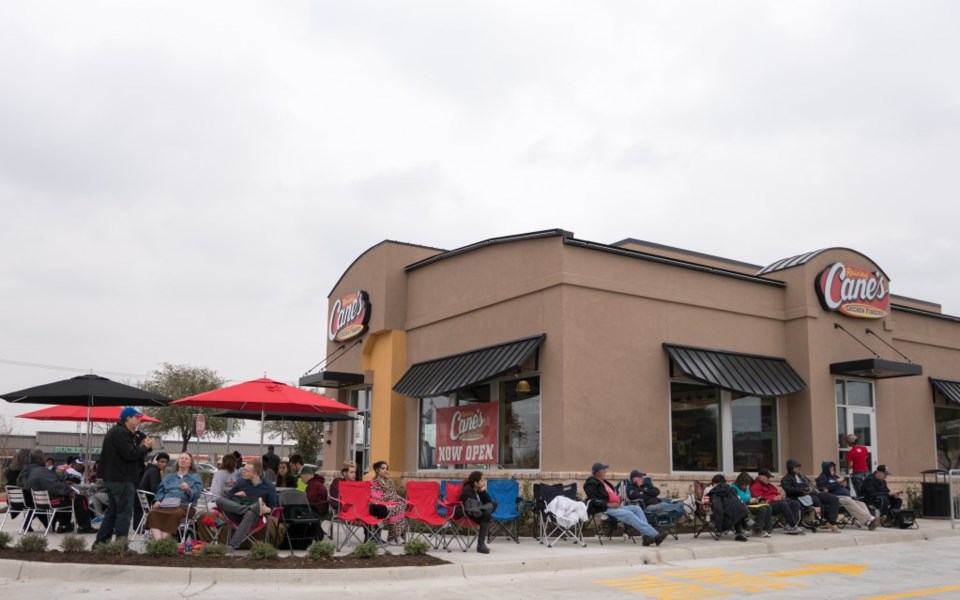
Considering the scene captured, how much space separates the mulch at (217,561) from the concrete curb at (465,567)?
0.26m

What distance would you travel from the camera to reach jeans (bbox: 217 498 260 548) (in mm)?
11156

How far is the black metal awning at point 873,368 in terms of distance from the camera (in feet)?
59.6

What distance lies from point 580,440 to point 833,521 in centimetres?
466

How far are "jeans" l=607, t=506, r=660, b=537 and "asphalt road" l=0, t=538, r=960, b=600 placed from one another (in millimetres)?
856

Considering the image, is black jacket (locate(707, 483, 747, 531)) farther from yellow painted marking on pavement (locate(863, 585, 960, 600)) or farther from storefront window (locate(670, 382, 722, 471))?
yellow painted marking on pavement (locate(863, 585, 960, 600))

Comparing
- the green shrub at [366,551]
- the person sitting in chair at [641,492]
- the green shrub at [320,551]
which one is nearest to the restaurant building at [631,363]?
the person sitting in chair at [641,492]

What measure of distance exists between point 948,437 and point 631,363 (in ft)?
36.4

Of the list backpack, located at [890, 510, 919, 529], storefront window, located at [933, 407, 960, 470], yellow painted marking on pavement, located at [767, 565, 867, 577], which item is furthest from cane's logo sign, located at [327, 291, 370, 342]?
storefront window, located at [933, 407, 960, 470]

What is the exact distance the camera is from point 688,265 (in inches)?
701

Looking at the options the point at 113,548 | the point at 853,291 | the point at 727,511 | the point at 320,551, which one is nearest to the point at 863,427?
the point at 853,291

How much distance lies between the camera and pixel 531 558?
11383mm

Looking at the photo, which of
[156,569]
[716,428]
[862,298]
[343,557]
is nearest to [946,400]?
[862,298]

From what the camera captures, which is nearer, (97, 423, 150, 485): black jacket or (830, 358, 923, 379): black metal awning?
(97, 423, 150, 485): black jacket

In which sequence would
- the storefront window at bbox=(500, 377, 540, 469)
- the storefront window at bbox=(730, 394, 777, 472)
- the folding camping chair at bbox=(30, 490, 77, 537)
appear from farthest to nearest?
the storefront window at bbox=(730, 394, 777, 472) → the storefront window at bbox=(500, 377, 540, 469) → the folding camping chair at bbox=(30, 490, 77, 537)
